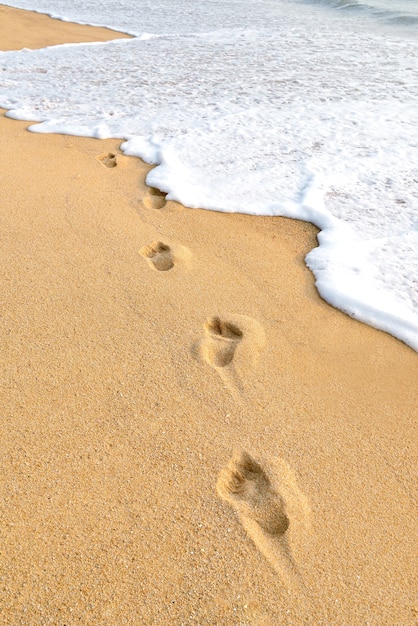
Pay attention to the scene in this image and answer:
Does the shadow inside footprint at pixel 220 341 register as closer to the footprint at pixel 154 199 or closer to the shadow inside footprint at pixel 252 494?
the shadow inside footprint at pixel 252 494

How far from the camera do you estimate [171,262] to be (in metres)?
2.61

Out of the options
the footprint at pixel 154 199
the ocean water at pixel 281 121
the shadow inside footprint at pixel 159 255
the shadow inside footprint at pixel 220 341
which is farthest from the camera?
the footprint at pixel 154 199

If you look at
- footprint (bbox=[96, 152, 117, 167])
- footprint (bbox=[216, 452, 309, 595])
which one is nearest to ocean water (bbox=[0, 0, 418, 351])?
footprint (bbox=[96, 152, 117, 167])

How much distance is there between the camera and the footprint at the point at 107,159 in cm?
368

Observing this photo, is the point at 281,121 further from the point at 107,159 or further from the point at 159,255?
the point at 159,255

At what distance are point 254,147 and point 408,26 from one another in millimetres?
6553

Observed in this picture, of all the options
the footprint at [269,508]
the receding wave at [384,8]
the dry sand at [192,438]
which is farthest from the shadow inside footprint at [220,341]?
the receding wave at [384,8]

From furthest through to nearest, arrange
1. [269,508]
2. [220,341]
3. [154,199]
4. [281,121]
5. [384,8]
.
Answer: [384,8] < [281,121] < [154,199] < [220,341] < [269,508]

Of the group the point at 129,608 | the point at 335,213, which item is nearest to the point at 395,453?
the point at 129,608

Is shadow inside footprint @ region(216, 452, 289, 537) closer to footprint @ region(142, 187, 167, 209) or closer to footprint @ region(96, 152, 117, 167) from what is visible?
footprint @ region(142, 187, 167, 209)

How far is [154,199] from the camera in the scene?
320 cm

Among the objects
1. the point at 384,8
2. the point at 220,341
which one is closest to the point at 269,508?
the point at 220,341

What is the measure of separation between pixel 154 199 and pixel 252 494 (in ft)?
6.87

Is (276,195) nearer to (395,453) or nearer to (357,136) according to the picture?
(357,136)
